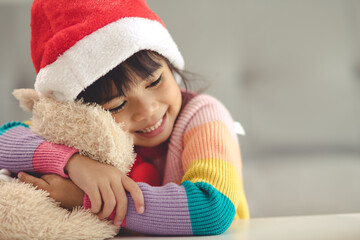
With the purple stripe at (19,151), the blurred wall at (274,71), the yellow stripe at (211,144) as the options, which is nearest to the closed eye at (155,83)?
the yellow stripe at (211,144)

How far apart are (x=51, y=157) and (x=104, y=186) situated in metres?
0.11

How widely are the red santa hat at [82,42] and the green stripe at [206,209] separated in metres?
0.25

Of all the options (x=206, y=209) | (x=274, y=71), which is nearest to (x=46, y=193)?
(x=206, y=209)

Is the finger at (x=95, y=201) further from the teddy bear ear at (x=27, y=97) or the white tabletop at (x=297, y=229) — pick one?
the teddy bear ear at (x=27, y=97)

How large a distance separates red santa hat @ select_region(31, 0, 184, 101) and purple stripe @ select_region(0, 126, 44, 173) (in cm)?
8

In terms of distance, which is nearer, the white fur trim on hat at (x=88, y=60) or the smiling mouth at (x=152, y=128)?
the white fur trim on hat at (x=88, y=60)

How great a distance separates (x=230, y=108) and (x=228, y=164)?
574 millimetres

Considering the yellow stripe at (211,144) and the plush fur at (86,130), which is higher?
the plush fur at (86,130)

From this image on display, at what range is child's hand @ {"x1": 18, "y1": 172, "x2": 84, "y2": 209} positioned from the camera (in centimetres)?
58

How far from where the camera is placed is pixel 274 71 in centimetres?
116

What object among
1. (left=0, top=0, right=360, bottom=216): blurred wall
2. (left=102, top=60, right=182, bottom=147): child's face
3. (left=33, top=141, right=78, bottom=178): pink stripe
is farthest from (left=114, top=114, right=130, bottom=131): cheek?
(left=0, top=0, right=360, bottom=216): blurred wall

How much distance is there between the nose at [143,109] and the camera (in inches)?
27.0

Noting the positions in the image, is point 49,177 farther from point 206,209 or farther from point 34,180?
point 206,209

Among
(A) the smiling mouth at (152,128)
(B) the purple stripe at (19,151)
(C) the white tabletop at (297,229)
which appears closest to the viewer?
(C) the white tabletop at (297,229)
